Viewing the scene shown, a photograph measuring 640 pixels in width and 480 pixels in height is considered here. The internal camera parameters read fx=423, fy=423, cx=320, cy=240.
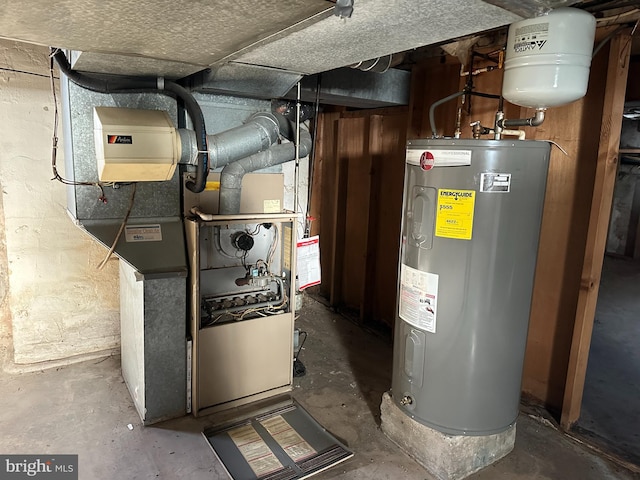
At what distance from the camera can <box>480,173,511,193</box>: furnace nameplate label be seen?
163 centimetres

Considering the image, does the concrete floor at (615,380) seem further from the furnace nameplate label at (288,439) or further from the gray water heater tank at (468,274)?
the furnace nameplate label at (288,439)

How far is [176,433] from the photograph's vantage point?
211cm

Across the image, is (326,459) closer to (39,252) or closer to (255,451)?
(255,451)

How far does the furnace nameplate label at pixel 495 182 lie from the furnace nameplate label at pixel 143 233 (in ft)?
5.10

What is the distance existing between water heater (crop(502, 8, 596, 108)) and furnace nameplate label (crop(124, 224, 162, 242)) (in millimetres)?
1774

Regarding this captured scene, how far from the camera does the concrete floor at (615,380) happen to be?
2.15m

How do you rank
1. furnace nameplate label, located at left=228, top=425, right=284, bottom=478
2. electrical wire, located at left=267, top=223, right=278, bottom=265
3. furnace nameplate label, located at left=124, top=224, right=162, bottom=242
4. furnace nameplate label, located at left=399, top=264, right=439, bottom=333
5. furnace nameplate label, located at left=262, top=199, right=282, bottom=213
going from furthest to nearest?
electrical wire, located at left=267, top=223, right=278, bottom=265 < furnace nameplate label, located at left=262, top=199, right=282, bottom=213 < furnace nameplate label, located at left=124, top=224, right=162, bottom=242 < furnace nameplate label, located at left=228, top=425, right=284, bottom=478 < furnace nameplate label, located at left=399, top=264, right=439, bottom=333

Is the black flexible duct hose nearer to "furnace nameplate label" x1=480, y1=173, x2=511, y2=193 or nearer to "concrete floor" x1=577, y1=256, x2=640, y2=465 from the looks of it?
"furnace nameplate label" x1=480, y1=173, x2=511, y2=193

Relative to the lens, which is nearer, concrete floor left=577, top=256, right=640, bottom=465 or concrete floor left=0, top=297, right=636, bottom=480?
concrete floor left=0, top=297, right=636, bottom=480

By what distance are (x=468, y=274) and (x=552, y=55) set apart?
2.91ft

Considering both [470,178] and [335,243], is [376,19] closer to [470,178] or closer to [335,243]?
[470,178]

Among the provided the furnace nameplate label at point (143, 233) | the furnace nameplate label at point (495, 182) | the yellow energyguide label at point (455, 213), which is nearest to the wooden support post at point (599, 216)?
the furnace nameplate label at point (495, 182)

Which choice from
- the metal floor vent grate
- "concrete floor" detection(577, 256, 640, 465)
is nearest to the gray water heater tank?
the metal floor vent grate

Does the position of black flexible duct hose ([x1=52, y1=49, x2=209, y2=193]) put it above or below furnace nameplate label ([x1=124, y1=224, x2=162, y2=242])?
above
